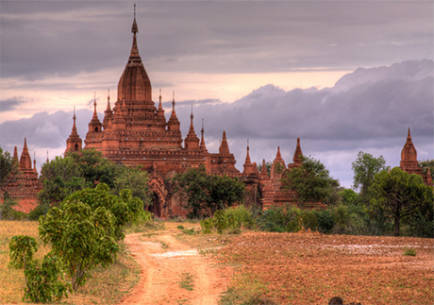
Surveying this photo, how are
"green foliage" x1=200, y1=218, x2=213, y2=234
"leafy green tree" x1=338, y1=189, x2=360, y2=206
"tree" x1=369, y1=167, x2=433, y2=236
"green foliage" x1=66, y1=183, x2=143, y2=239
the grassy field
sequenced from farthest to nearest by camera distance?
"leafy green tree" x1=338, y1=189, x2=360, y2=206, "tree" x1=369, y1=167, x2=433, y2=236, "green foliage" x1=200, y1=218, x2=213, y2=234, "green foliage" x1=66, y1=183, x2=143, y2=239, the grassy field

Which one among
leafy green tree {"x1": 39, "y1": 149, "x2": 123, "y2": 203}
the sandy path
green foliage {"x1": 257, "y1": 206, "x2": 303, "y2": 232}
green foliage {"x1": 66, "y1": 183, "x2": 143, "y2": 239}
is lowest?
the sandy path

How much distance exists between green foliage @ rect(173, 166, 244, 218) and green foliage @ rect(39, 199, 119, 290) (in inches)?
1251

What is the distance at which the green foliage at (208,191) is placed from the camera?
51094 millimetres

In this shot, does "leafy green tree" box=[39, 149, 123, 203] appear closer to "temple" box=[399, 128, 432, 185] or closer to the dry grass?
the dry grass

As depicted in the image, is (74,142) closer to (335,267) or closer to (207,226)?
(207,226)

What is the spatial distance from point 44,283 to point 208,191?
35171 millimetres

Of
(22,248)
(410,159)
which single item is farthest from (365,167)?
(22,248)

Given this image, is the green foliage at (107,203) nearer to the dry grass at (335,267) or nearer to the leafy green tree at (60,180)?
the dry grass at (335,267)

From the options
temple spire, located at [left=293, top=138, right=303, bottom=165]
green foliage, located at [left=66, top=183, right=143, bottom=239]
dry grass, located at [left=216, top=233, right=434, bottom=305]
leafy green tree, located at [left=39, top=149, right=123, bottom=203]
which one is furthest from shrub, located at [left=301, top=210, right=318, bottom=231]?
leafy green tree, located at [left=39, top=149, right=123, bottom=203]

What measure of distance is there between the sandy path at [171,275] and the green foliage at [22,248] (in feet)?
9.32

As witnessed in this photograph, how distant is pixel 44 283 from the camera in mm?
16391

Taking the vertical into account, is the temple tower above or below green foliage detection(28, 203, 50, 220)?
above

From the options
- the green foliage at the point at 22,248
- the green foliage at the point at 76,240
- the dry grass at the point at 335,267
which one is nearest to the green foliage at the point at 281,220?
the dry grass at the point at 335,267

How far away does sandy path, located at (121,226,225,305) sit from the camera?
18.6 meters
